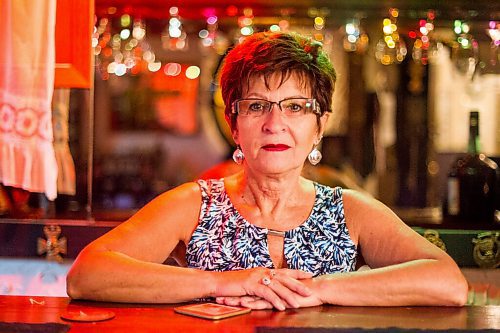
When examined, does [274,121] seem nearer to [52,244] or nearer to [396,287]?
[396,287]

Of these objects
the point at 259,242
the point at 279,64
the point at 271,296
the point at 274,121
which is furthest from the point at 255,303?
the point at 279,64

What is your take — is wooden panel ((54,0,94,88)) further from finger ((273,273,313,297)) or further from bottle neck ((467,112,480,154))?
bottle neck ((467,112,480,154))

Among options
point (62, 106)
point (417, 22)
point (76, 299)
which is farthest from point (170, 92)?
point (76, 299)

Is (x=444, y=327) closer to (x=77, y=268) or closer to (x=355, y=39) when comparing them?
(x=77, y=268)

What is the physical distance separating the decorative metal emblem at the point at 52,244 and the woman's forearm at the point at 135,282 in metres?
1.52

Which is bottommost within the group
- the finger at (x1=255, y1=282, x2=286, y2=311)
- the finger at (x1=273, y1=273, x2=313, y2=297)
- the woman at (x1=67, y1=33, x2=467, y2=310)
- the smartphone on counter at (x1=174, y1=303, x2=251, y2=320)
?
the smartphone on counter at (x1=174, y1=303, x2=251, y2=320)

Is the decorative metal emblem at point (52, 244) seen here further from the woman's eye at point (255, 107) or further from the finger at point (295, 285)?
the finger at point (295, 285)

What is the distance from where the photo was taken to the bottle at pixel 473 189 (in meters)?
3.39

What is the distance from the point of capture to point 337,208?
202 centimetres

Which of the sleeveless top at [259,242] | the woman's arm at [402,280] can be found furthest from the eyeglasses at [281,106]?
the woman's arm at [402,280]

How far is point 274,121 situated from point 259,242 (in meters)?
0.33

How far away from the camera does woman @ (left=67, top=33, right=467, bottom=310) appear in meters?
1.74

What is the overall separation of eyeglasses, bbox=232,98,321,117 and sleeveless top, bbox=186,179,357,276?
27 cm

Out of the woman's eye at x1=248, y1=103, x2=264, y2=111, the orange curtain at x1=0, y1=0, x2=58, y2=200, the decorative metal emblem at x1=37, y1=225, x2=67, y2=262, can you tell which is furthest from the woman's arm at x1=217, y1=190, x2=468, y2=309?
the decorative metal emblem at x1=37, y1=225, x2=67, y2=262
